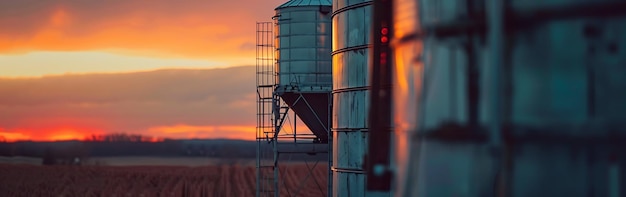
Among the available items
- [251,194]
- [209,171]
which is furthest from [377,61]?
[209,171]

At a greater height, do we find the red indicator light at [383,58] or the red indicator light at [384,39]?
the red indicator light at [384,39]

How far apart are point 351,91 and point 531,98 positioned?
15.9 meters

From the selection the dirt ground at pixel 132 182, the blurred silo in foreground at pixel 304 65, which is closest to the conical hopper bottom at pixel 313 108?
the blurred silo in foreground at pixel 304 65

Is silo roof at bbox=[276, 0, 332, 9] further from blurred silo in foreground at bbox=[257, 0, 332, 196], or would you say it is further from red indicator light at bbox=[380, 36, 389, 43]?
red indicator light at bbox=[380, 36, 389, 43]


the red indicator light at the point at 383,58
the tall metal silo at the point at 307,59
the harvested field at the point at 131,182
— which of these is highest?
the tall metal silo at the point at 307,59

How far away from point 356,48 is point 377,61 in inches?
559

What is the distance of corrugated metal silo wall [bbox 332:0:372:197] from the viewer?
2053 centimetres

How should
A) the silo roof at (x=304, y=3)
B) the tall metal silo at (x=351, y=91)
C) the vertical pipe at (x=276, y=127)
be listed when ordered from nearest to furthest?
the tall metal silo at (x=351, y=91)
the silo roof at (x=304, y=3)
the vertical pipe at (x=276, y=127)

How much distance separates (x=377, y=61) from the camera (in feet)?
21.3

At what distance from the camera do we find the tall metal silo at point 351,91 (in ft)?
67.3

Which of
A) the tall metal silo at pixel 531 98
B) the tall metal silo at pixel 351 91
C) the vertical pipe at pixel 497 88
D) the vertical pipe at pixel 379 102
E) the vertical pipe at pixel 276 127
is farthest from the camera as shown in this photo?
the vertical pipe at pixel 276 127

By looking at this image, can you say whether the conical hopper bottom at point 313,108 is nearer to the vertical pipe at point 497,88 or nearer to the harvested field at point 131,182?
the harvested field at point 131,182

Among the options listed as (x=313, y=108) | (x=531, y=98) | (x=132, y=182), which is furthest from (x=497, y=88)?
(x=132, y=182)

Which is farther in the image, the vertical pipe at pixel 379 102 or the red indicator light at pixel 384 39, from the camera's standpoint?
the red indicator light at pixel 384 39
